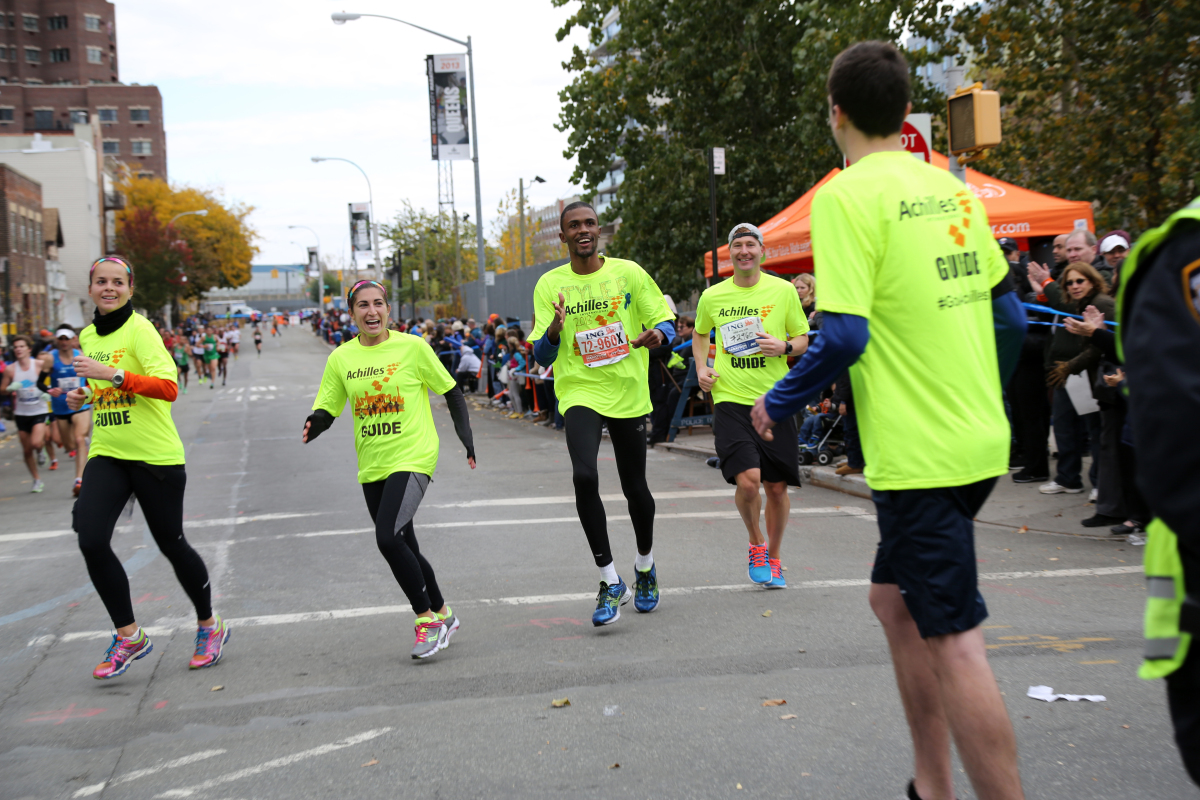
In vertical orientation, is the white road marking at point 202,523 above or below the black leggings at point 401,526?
below

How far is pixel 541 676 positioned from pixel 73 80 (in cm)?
11830

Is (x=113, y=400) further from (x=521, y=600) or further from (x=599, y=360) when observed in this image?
(x=521, y=600)

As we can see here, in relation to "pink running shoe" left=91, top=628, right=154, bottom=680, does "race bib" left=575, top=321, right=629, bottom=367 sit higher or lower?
higher

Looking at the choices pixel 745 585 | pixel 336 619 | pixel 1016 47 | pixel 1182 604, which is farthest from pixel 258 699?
pixel 1016 47

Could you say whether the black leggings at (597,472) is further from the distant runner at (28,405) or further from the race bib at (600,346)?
the distant runner at (28,405)

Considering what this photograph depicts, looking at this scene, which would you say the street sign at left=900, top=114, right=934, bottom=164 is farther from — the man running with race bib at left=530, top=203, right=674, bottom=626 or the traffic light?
the man running with race bib at left=530, top=203, right=674, bottom=626

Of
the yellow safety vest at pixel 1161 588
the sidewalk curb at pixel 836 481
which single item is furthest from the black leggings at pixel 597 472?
the sidewalk curb at pixel 836 481

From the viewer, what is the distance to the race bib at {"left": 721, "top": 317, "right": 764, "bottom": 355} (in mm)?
6223

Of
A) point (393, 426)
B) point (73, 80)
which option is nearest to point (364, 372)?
point (393, 426)

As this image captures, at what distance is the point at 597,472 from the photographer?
564 cm

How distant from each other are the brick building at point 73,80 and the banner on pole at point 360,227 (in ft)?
143

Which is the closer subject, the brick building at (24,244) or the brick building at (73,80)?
the brick building at (24,244)

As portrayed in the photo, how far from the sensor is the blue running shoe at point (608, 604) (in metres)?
5.55

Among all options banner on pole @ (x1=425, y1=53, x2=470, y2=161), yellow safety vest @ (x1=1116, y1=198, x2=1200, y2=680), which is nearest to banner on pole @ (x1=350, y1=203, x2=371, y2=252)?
banner on pole @ (x1=425, y1=53, x2=470, y2=161)
